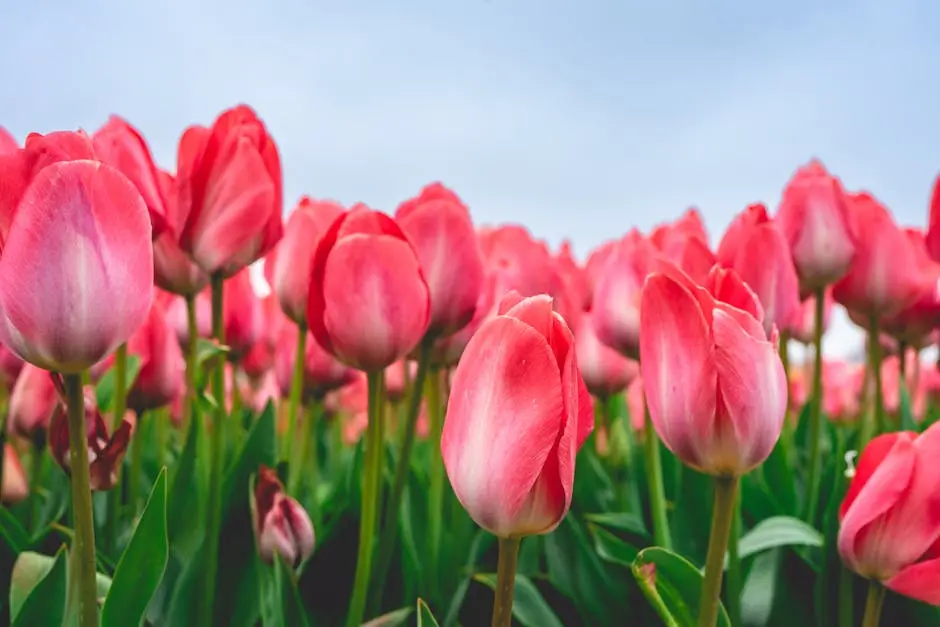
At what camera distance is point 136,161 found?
78 cm

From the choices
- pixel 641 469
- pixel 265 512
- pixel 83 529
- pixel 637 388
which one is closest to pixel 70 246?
pixel 83 529

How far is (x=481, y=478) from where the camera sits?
538 millimetres

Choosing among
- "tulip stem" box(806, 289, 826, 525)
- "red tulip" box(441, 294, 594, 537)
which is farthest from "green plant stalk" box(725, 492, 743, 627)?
"red tulip" box(441, 294, 594, 537)

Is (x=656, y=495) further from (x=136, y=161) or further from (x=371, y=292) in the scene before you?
(x=136, y=161)

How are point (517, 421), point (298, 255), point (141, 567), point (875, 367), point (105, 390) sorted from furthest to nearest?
point (105, 390) < point (875, 367) < point (298, 255) < point (141, 567) < point (517, 421)

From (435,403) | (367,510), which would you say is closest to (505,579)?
(367,510)

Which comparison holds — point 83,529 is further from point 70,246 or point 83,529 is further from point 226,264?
point 226,264

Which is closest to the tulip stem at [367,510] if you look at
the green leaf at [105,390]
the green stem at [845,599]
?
the green stem at [845,599]

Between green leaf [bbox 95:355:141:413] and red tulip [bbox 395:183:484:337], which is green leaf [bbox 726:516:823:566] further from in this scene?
green leaf [bbox 95:355:141:413]

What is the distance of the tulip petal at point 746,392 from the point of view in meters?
0.57

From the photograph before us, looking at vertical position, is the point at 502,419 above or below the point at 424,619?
above

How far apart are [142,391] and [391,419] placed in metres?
1.10

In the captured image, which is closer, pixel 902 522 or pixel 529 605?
pixel 902 522

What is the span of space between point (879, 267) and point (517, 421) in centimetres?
82
